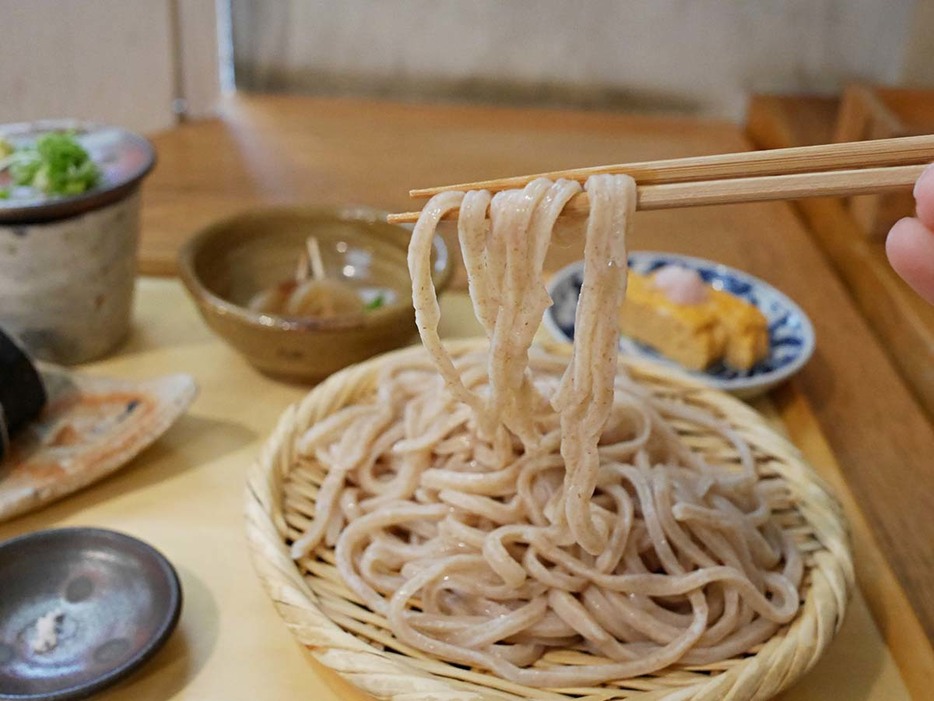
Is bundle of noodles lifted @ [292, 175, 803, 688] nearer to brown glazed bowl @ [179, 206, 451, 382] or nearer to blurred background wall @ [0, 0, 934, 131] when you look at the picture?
brown glazed bowl @ [179, 206, 451, 382]

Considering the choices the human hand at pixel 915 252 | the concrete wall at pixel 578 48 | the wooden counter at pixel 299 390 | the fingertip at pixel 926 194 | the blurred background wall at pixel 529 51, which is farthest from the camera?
the concrete wall at pixel 578 48

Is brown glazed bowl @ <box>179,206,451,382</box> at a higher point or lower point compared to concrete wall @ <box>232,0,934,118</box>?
lower

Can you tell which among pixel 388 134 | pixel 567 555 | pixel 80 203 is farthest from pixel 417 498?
pixel 388 134

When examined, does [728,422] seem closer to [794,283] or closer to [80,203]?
[794,283]

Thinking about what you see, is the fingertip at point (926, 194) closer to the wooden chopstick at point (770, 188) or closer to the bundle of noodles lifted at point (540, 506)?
the wooden chopstick at point (770, 188)

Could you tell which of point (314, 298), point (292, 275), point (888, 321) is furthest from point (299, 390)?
point (888, 321)

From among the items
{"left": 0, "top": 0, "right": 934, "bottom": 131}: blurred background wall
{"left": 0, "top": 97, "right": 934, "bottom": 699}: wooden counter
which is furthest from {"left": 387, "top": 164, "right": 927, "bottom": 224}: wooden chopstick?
{"left": 0, "top": 0, "right": 934, "bottom": 131}: blurred background wall

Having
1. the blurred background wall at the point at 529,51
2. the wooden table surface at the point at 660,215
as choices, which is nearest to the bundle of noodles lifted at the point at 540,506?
the wooden table surface at the point at 660,215

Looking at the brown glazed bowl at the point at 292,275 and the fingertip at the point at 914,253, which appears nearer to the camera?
the fingertip at the point at 914,253
